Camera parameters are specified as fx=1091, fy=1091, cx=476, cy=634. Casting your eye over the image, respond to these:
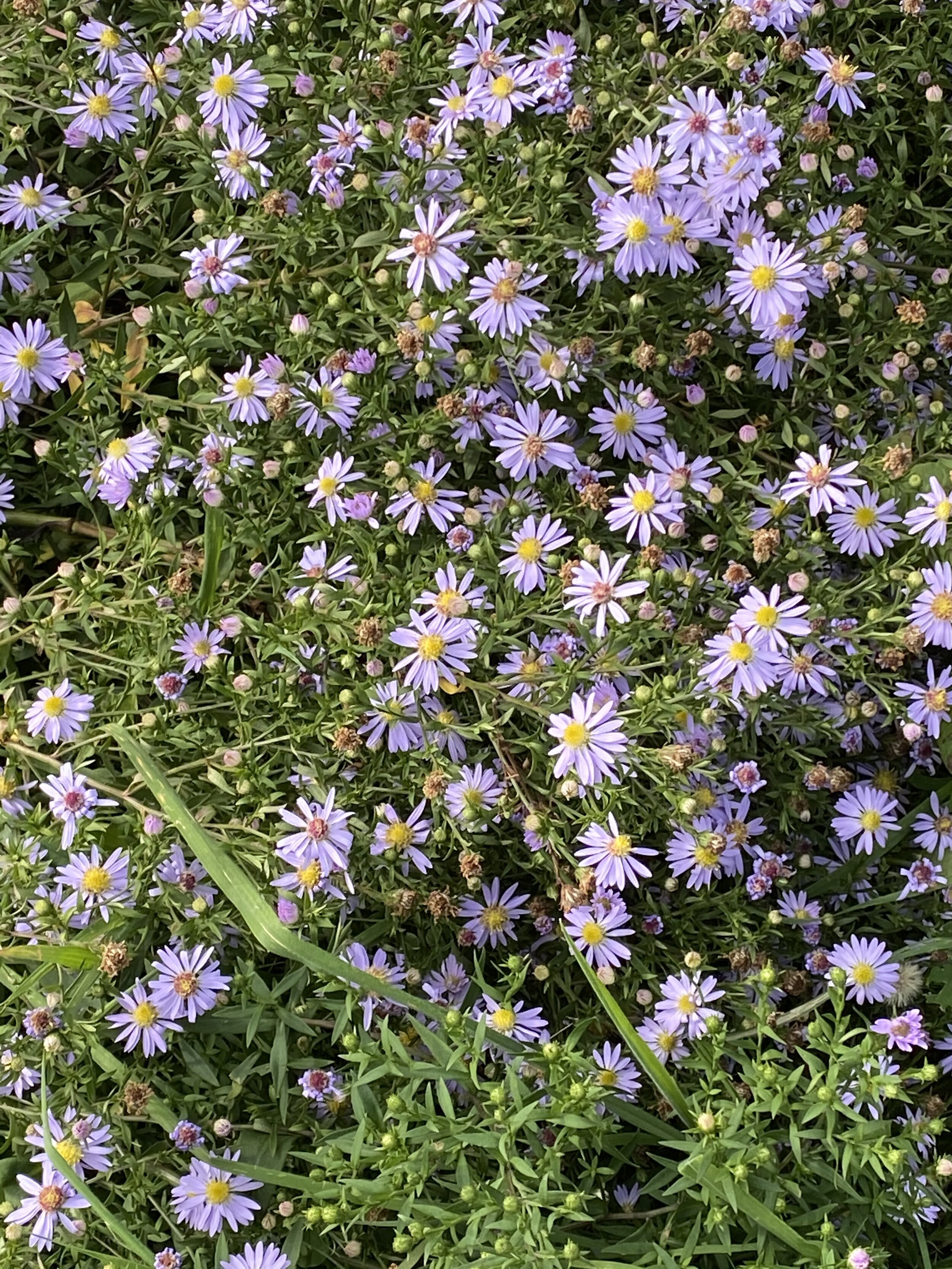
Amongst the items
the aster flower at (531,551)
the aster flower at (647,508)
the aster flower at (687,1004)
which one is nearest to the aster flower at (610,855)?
the aster flower at (687,1004)

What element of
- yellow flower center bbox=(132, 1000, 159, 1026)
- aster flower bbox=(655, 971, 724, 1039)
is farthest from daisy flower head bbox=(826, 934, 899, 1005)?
yellow flower center bbox=(132, 1000, 159, 1026)

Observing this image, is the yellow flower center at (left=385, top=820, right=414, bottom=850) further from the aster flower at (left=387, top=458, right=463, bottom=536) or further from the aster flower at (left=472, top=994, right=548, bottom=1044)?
the aster flower at (left=387, top=458, right=463, bottom=536)

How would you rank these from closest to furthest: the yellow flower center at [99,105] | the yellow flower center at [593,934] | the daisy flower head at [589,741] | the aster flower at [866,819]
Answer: the daisy flower head at [589,741] < the yellow flower center at [593,934] < the aster flower at [866,819] < the yellow flower center at [99,105]

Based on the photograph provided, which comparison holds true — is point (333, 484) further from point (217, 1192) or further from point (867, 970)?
point (867, 970)

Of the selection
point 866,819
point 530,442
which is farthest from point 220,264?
point 866,819

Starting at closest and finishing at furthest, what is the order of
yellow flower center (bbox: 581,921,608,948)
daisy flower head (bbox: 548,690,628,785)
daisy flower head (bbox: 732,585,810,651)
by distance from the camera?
daisy flower head (bbox: 548,690,628,785) < daisy flower head (bbox: 732,585,810,651) < yellow flower center (bbox: 581,921,608,948)

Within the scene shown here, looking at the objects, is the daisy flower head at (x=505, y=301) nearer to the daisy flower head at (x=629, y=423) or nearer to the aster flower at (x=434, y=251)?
the aster flower at (x=434, y=251)
